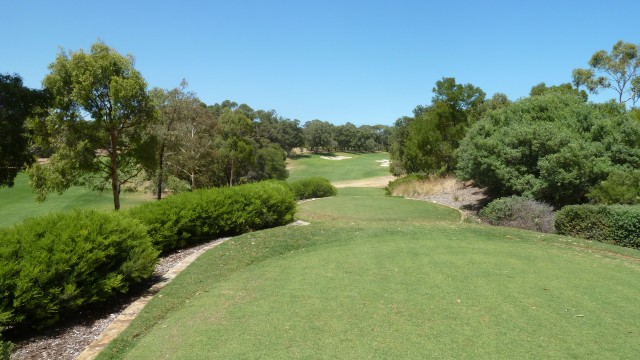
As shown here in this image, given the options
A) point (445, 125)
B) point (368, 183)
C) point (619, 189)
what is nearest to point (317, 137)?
point (368, 183)

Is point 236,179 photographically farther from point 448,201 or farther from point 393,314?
point 393,314

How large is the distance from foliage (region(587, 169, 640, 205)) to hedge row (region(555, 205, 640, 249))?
331 centimetres

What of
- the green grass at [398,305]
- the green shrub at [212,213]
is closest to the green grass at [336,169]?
the green shrub at [212,213]

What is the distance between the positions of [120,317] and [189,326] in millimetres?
1350

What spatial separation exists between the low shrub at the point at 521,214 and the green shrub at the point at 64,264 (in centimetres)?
1188

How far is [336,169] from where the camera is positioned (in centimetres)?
6612

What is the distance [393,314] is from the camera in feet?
15.8

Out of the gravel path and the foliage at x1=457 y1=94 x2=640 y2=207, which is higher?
the foliage at x1=457 y1=94 x2=640 y2=207

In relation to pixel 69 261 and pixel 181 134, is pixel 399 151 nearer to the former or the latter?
pixel 181 134

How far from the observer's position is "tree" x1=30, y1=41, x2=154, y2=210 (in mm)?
14250

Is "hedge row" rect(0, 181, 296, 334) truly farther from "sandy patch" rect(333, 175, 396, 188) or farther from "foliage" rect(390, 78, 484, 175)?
"sandy patch" rect(333, 175, 396, 188)

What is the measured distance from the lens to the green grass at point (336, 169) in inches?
2377

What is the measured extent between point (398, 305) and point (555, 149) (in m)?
14.0

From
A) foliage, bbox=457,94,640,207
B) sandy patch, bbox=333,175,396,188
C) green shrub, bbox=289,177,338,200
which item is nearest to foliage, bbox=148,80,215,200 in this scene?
green shrub, bbox=289,177,338,200
